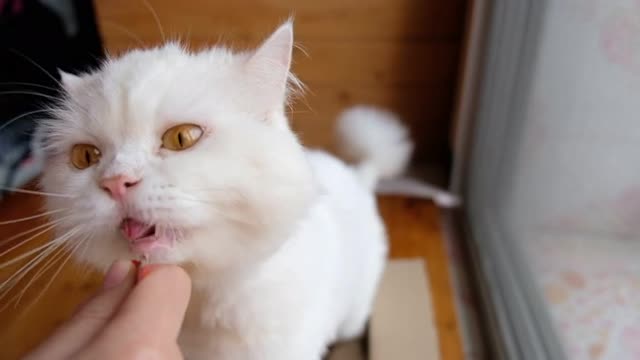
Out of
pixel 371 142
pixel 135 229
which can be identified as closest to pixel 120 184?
pixel 135 229

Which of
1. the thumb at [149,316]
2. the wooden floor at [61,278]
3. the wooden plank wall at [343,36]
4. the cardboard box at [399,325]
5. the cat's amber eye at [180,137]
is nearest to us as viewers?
the thumb at [149,316]

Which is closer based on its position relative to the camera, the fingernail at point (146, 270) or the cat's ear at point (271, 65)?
the fingernail at point (146, 270)

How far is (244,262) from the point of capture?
0.63 meters

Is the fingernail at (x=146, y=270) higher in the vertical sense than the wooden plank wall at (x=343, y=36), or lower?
lower

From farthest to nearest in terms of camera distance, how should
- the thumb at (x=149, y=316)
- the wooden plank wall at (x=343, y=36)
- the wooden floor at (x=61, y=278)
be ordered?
the wooden plank wall at (x=343, y=36)
the wooden floor at (x=61, y=278)
the thumb at (x=149, y=316)

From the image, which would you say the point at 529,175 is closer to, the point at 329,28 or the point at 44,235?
the point at 329,28

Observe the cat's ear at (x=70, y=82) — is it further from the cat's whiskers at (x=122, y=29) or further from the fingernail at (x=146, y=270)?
the cat's whiskers at (x=122, y=29)

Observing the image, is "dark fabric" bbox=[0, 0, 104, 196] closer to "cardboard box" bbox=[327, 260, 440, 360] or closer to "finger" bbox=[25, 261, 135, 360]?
"finger" bbox=[25, 261, 135, 360]

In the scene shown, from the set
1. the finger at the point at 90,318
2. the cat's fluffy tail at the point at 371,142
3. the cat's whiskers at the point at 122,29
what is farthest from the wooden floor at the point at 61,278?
the cat's whiskers at the point at 122,29

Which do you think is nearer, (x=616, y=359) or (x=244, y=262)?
(x=244, y=262)

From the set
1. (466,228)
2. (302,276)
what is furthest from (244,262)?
(466,228)

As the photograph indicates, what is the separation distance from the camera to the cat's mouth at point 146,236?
54 centimetres

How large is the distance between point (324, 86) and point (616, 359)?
0.99m

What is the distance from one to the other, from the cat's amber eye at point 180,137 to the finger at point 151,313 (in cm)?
12
